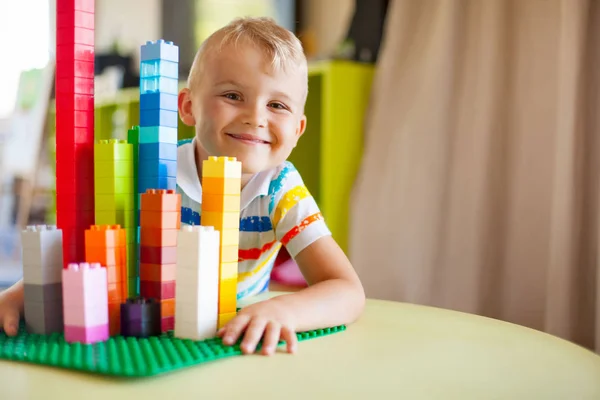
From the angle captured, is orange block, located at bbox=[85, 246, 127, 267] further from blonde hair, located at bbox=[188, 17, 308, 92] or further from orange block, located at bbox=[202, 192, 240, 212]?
blonde hair, located at bbox=[188, 17, 308, 92]

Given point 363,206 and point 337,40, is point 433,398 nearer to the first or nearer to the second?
point 363,206

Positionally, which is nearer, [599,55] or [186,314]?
[186,314]

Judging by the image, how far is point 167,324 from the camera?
745mm

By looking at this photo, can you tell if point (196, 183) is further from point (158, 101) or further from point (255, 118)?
point (158, 101)

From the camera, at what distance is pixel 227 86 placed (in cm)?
97

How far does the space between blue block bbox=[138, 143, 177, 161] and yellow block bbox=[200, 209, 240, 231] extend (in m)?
0.09

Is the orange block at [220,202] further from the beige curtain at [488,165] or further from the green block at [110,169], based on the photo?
the beige curtain at [488,165]

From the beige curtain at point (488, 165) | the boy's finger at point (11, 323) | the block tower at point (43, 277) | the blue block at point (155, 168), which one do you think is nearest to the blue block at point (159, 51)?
the blue block at point (155, 168)

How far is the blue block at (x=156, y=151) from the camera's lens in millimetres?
771

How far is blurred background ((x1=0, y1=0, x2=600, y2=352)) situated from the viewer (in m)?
1.73

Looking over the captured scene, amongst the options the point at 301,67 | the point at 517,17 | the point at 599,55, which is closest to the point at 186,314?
the point at 301,67

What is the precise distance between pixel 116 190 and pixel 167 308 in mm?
143

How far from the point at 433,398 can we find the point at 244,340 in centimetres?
21

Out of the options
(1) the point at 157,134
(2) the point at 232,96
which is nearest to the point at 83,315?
(1) the point at 157,134
